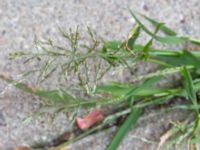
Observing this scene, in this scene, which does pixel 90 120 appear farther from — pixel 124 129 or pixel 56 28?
pixel 56 28

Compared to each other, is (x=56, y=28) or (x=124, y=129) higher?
(x=56, y=28)

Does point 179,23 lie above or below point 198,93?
above

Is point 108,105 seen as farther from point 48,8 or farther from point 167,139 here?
point 48,8

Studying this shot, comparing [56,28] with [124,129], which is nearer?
[124,129]

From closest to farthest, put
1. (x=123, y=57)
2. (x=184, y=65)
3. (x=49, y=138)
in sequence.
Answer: (x=123, y=57) < (x=184, y=65) < (x=49, y=138)

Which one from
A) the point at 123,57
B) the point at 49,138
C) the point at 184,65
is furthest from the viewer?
the point at 49,138

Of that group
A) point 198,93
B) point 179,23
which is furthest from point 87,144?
point 179,23

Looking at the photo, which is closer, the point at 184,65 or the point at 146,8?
the point at 184,65

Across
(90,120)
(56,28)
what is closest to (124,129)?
(90,120)
